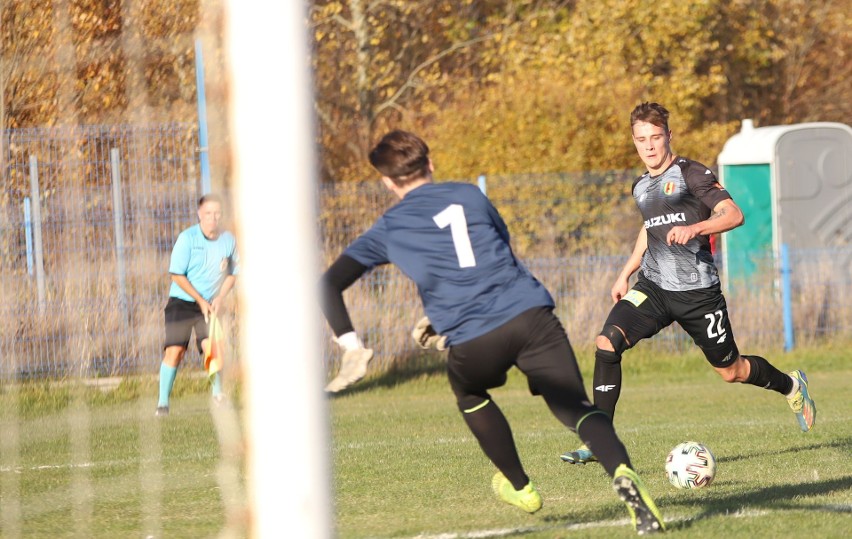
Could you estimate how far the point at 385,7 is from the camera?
A: 24141 mm

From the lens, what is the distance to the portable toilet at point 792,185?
57.4 feet

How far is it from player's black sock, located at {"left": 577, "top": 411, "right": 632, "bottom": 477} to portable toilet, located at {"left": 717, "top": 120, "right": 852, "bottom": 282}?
12500 millimetres

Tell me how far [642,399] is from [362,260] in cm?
750

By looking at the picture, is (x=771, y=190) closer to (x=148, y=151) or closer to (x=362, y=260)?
(x=148, y=151)

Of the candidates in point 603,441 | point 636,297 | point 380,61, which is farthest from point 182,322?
point 380,61

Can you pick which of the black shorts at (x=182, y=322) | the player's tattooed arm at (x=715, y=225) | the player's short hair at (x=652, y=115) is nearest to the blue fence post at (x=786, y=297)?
the black shorts at (x=182, y=322)

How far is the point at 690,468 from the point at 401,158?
2.52 m

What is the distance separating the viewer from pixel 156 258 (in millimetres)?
13344

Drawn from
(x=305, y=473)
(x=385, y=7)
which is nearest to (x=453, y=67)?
(x=385, y=7)

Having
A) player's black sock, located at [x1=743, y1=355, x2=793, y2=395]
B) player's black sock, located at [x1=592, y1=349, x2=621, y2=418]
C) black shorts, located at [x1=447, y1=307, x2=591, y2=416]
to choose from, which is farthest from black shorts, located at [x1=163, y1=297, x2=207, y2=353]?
black shorts, located at [x1=447, y1=307, x2=591, y2=416]

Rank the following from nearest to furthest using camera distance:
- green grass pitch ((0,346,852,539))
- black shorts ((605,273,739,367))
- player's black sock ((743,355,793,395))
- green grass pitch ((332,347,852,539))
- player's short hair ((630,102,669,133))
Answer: green grass pitch ((332,347,852,539)), green grass pitch ((0,346,852,539)), player's short hair ((630,102,669,133)), black shorts ((605,273,739,367)), player's black sock ((743,355,793,395))

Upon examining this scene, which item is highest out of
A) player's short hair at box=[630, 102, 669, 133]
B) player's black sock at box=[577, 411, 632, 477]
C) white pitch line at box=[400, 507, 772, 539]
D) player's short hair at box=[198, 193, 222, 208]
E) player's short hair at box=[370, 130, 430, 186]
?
player's short hair at box=[630, 102, 669, 133]

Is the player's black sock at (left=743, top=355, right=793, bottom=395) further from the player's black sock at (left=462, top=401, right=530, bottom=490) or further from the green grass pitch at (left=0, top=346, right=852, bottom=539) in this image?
the player's black sock at (left=462, top=401, right=530, bottom=490)

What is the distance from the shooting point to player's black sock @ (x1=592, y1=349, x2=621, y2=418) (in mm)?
7254
